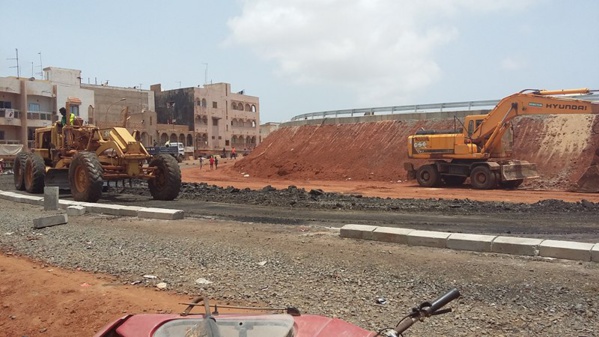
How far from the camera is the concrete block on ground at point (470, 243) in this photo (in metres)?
7.61

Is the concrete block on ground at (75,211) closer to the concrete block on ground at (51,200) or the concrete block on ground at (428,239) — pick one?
the concrete block on ground at (51,200)

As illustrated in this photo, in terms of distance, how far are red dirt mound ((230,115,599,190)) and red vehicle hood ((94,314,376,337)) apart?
80.4ft

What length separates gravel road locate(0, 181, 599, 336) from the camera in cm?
484

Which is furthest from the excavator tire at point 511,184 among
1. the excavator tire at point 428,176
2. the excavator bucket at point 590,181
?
the excavator tire at point 428,176

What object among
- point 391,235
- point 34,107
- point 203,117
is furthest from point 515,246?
point 203,117

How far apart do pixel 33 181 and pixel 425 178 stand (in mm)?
17956

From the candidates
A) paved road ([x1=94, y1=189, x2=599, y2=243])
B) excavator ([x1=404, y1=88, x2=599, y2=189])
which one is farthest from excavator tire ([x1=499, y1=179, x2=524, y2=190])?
paved road ([x1=94, y1=189, x2=599, y2=243])

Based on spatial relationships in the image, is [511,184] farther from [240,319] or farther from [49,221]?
[240,319]

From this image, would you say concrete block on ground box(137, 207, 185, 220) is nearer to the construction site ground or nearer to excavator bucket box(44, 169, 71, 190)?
the construction site ground

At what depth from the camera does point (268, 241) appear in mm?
8688

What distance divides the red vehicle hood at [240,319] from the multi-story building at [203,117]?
227 ft

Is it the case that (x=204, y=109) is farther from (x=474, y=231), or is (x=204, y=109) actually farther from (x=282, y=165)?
(x=474, y=231)

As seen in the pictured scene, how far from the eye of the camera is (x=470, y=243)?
304 inches

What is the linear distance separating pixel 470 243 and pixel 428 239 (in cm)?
69
